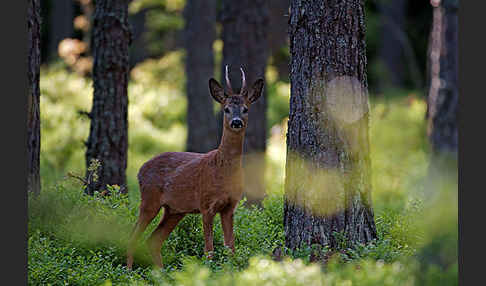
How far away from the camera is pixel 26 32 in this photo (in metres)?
8.16

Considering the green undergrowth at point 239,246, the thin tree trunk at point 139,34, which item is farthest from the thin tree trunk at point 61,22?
the green undergrowth at point 239,246

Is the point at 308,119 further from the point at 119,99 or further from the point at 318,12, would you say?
the point at 119,99

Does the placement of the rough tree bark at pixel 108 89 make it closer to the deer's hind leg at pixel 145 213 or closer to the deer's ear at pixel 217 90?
the deer's hind leg at pixel 145 213

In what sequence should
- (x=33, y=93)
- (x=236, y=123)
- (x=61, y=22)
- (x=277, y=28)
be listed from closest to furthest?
1. (x=236, y=123)
2. (x=33, y=93)
3. (x=277, y=28)
4. (x=61, y=22)

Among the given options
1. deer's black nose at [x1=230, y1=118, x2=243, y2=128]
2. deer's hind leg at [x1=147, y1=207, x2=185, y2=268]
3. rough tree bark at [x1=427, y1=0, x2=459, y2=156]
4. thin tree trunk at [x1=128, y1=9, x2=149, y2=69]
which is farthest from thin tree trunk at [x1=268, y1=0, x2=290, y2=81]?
deer's black nose at [x1=230, y1=118, x2=243, y2=128]

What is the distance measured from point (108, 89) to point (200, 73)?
6.66 m

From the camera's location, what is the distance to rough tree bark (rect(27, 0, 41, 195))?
327 inches

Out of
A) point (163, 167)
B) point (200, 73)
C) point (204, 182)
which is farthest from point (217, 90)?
point (200, 73)

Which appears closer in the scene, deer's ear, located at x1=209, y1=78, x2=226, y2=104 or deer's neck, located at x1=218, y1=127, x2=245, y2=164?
deer's neck, located at x1=218, y1=127, x2=245, y2=164

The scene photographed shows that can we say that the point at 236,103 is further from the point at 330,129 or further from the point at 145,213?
the point at 145,213

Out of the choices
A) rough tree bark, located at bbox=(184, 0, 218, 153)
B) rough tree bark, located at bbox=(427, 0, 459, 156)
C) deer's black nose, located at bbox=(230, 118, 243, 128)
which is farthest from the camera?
rough tree bark, located at bbox=(184, 0, 218, 153)

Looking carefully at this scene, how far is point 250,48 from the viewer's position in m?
13.1

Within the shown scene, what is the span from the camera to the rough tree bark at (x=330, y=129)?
7.25 m

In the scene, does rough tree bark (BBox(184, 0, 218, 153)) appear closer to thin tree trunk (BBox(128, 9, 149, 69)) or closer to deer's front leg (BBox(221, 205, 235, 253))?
deer's front leg (BBox(221, 205, 235, 253))
